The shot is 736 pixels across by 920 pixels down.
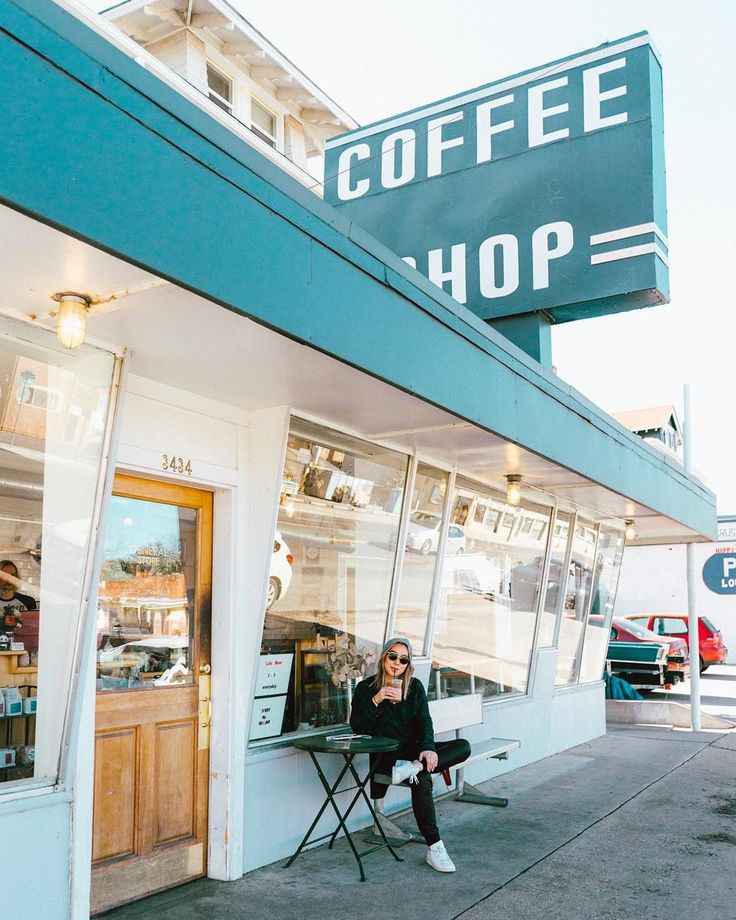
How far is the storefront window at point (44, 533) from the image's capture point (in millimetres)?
4180

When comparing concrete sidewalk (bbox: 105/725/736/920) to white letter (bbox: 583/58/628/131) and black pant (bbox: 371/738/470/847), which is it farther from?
white letter (bbox: 583/58/628/131)

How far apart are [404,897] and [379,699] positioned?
1.30 meters

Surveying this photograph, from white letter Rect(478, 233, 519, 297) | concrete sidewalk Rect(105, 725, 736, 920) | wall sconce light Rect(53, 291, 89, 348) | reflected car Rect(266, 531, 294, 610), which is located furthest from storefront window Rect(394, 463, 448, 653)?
wall sconce light Rect(53, 291, 89, 348)

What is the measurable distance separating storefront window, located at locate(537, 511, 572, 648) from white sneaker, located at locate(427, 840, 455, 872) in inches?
183

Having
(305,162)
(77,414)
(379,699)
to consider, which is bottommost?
(379,699)

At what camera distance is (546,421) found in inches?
274

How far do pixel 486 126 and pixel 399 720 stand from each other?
5.40 metres

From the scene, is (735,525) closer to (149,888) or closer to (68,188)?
(149,888)

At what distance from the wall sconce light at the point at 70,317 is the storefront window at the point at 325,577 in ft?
7.17

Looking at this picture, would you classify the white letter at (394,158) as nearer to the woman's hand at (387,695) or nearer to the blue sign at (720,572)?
the woman's hand at (387,695)

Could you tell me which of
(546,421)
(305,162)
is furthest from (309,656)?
(305,162)

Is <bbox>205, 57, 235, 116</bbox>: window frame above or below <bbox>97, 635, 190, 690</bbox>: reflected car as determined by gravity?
above

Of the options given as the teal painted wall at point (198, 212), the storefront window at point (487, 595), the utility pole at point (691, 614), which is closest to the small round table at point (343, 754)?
the storefront window at point (487, 595)

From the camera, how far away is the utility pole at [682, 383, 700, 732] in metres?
12.3
